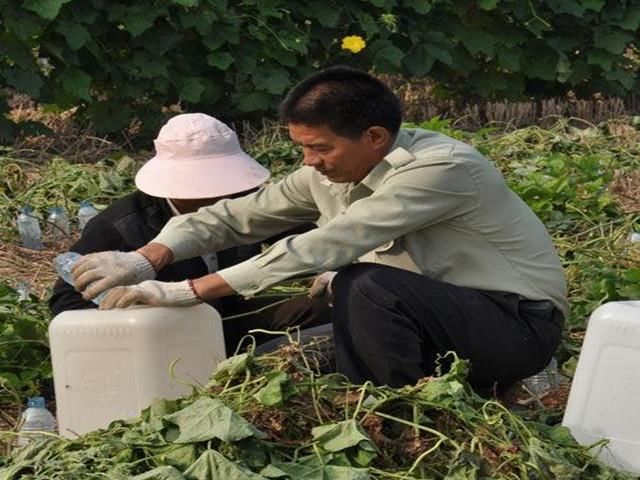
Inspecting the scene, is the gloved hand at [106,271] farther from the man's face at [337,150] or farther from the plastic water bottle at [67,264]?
the man's face at [337,150]

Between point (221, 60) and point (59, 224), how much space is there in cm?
224

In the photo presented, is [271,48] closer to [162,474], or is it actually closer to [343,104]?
[343,104]

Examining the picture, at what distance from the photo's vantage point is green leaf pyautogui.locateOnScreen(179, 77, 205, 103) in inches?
322

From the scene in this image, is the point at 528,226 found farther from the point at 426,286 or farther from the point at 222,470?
the point at 222,470

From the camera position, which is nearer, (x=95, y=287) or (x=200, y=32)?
(x=95, y=287)

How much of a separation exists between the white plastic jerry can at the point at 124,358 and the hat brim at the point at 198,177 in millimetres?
494

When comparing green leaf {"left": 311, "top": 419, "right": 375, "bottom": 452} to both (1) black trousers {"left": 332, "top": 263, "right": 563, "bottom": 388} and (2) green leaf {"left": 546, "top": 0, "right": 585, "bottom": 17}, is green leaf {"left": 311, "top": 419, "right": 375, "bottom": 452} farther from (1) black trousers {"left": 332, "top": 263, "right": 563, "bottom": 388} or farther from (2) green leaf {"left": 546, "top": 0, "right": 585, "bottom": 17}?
(2) green leaf {"left": 546, "top": 0, "right": 585, "bottom": 17}

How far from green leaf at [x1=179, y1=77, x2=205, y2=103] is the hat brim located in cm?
386

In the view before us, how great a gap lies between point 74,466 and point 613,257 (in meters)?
2.81

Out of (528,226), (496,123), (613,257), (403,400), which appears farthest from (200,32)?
(403,400)

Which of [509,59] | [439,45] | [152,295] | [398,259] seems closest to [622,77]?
[509,59]

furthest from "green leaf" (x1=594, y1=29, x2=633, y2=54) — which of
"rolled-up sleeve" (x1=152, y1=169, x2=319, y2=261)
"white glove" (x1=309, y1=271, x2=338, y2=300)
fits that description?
"white glove" (x1=309, y1=271, x2=338, y2=300)

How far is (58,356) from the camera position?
3818mm

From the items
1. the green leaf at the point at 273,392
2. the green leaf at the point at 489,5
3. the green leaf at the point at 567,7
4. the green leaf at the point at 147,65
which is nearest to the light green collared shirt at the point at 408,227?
the green leaf at the point at 273,392
